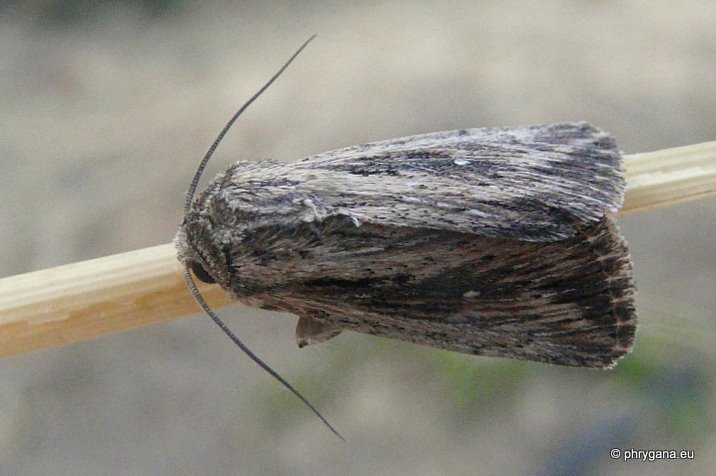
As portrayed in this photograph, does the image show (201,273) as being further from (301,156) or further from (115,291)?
(301,156)

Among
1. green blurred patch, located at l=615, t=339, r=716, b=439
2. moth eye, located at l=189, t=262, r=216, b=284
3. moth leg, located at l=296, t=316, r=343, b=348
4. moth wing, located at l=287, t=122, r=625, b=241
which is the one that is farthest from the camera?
green blurred patch, located at l=615, t=339, r=716, b=439

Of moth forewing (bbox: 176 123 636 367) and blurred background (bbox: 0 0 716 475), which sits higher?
moth forewing (bbox: 176 123 636 367)

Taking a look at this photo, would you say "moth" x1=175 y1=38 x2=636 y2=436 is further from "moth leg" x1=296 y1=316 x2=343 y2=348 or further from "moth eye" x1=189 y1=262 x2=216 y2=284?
"moth leg" x1=296 y1=316 x2=343 y2=348

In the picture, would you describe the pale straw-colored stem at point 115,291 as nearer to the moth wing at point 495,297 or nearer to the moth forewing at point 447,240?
the moth forewing at point 447,240

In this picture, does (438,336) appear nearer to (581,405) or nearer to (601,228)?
(601,228)

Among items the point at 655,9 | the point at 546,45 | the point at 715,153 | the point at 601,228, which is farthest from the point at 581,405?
the point at 655,9

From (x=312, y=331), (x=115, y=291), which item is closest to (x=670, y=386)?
(x=312, y=331)

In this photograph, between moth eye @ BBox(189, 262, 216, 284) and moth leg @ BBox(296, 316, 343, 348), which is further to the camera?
moth leg @ BBox(296, 316, 343, 348)

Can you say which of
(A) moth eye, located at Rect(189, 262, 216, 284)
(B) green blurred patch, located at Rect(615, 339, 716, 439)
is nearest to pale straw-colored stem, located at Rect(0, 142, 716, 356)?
(A) moth eye, located at Rect(189, 262, 216, 284)
